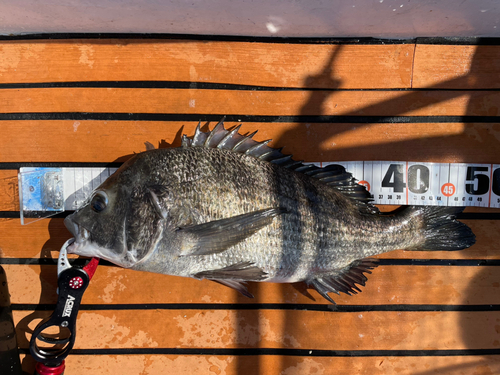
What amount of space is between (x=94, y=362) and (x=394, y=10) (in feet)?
10.2

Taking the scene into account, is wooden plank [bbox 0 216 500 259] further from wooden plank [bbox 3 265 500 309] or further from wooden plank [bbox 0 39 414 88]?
wooden plank [bbox 0 39 414 88]

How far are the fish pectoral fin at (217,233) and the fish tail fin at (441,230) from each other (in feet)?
3.56

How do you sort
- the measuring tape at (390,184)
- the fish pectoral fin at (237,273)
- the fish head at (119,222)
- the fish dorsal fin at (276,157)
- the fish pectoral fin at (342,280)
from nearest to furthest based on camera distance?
the fish head at (119,222)
the fish pectoral fin at (237,273)
the fish dorsal fin at (276,157)
the fish pectoral fin at (342,280)
the measuring tape at (390,184)

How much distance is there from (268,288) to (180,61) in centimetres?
172

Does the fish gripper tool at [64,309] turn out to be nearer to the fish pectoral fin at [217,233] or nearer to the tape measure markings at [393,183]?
the tape measure markings at [393,183]

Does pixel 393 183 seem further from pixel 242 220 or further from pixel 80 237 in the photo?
pixel 80 237

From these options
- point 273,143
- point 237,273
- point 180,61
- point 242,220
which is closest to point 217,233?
point 242,220

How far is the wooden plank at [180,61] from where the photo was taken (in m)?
2.04

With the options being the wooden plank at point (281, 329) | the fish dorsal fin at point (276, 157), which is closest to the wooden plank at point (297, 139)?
the fish dorsal fin at point (276, 157)

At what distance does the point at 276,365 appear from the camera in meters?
2.07

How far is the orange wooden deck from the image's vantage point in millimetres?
2041

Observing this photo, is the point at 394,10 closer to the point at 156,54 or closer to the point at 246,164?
the point at 246,164

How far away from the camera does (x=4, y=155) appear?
2.05 m

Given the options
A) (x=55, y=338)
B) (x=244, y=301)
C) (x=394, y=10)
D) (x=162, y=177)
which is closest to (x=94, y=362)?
(x=55, y=338)
